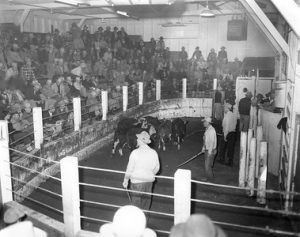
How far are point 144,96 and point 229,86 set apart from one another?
4.76 metres

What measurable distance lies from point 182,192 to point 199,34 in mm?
20775

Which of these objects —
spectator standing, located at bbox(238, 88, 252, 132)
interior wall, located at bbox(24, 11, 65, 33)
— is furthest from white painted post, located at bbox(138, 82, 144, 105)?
interior wall, located at bbox(24, 11, 65, 33)

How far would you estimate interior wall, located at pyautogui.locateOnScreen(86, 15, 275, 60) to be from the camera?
74.8 ft

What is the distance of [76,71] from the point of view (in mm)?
13703

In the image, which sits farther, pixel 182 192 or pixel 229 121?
pixel 229 121

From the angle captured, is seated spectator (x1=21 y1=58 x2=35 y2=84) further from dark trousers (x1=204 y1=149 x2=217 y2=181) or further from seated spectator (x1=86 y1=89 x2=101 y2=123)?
dark trousers (x1=204 y1=149 x2=217 y2=181)

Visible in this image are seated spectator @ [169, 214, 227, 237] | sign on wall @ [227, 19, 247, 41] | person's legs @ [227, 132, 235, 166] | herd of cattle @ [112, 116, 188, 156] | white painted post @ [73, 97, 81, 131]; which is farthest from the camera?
sign on wall @ [227, 19, 247, 41]

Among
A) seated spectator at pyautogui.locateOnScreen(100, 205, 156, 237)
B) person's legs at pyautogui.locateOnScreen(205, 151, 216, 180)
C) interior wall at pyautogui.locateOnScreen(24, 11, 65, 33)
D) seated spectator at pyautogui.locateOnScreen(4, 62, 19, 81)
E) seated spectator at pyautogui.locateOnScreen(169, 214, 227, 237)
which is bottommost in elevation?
person's legs at pyautogui.locateOnScreen(205, 151, 216, 180)

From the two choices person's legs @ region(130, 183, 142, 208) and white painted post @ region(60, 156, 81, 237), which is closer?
white painted post @ region(60, 156, 81, 237)

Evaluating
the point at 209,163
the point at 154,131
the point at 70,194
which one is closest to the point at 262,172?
the point at 209,163

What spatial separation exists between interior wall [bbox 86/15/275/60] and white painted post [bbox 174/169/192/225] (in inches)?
785

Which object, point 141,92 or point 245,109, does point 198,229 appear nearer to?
point 245,109

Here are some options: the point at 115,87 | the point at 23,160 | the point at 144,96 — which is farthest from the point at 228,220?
the point at 144,96

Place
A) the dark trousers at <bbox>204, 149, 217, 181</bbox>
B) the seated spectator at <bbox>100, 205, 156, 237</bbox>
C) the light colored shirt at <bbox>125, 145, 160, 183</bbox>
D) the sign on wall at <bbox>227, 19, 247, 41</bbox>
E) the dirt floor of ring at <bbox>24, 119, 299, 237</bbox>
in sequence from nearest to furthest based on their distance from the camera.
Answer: the seated spectator at <bbox>100, 205, 156, 237</bbox> → the light colored shirt at <bbox>125, 145, 160, 183</bbox> → the dirt floor of ring at <bbox>24, 119, 299, 237</bbox> → the dark trousers at <bbox>204, 149, 217, 181</bbox> → the sign on wall at <bbox>227, 19, 247, 41</bbox>
